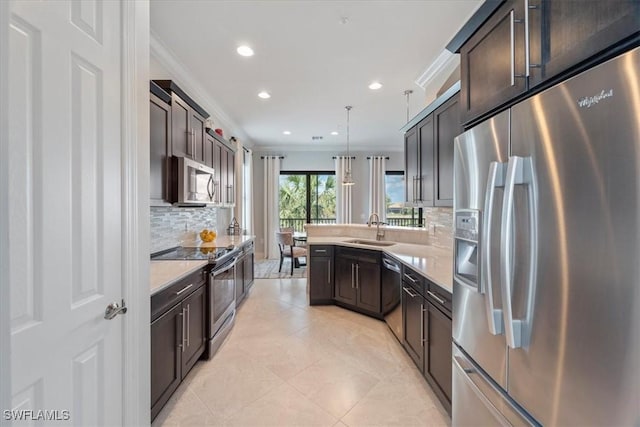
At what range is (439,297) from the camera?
1.87m

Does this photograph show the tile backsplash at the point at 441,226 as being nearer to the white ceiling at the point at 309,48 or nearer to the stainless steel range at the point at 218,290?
the white ceiling at the point at 309,48

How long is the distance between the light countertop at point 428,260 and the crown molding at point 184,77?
2557 mm

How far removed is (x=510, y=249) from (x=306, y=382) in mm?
1889

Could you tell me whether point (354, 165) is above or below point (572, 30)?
above

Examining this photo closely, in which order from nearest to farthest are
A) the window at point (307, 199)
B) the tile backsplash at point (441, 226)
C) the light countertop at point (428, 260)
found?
the light countertop at point (428, 260) < the tile backsplash at point (441, 226) < the window at point (307, 199)

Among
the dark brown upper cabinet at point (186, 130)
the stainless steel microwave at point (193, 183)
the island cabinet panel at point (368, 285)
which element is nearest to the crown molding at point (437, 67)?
the island cabinet panel at point (368, 285)

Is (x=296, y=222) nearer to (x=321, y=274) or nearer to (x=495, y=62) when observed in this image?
(x=321, y=274)

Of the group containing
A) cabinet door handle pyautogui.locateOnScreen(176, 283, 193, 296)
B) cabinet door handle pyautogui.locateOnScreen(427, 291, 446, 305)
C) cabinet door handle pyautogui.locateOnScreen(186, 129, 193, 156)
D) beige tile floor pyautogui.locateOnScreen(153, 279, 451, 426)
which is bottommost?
beige tile floor pyautogui.locateOnScreen(153, 279, 451, 426)

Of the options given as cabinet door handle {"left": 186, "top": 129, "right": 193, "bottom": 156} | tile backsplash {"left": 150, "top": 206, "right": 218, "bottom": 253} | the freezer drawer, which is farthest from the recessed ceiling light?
the freezer drawer

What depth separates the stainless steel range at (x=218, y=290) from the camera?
2557mm

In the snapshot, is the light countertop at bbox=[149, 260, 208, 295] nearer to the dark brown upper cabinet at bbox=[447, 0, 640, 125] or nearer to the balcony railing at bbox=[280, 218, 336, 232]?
the dark brown upper cabinet at bbox=[447, 0, 640, 125]

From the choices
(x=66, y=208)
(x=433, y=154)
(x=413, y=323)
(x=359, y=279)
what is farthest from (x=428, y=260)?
(x=66, y=208)

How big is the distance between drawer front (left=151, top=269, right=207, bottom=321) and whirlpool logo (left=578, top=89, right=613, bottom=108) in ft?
6.78

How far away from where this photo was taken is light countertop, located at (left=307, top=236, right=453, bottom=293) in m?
1.94
